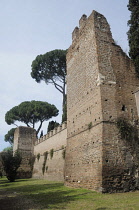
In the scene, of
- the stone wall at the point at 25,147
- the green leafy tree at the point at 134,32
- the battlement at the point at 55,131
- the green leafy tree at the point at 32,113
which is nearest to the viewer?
the green leafy tree at the point at 134,32

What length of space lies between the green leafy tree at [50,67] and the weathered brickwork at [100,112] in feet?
36.0

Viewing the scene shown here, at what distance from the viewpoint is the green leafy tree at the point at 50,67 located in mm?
20094

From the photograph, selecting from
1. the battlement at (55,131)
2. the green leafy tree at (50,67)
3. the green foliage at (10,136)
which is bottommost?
the battlement at (55,131)

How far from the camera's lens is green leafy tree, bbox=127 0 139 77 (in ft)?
26.7

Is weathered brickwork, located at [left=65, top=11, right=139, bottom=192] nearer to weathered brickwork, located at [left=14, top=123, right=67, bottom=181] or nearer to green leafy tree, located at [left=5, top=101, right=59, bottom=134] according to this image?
weathered brickwork, located at [left=14, top=123, right=67, bottom=181]

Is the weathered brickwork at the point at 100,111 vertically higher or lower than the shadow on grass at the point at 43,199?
higher

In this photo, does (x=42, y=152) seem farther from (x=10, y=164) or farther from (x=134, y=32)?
(x=134, y=32)

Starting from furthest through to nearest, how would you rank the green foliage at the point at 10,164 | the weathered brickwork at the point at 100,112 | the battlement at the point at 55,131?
1. the green foliage at the point at 10,164
2. the battlement at the point at 55,131
3. the weathered brickwork at the point at 100,112

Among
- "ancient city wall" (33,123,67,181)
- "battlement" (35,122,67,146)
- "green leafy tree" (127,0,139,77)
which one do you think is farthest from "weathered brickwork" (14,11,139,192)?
"ancient city wall" (33,123,67,181)

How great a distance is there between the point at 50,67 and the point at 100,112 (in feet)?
48.7

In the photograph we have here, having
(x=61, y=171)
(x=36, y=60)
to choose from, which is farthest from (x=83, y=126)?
(x=36, y=60)

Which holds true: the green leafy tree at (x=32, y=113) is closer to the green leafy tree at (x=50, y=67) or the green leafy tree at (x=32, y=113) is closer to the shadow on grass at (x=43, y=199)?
the green leafy tree at (x=50, y=67)

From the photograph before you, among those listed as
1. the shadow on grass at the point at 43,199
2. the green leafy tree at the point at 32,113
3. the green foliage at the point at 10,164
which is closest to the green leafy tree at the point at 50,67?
the green leafy tree at the point at 32,113

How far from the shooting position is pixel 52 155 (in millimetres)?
12773
